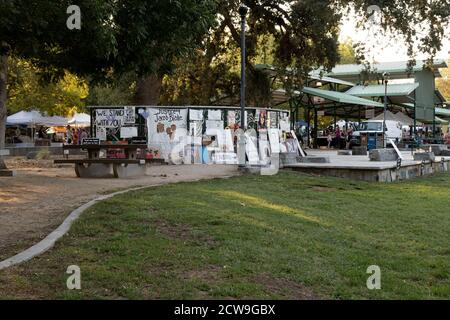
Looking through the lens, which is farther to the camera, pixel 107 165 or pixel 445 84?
pixel 445 84

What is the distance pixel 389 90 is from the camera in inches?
1606

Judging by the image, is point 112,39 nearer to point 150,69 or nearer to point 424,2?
point 150,69

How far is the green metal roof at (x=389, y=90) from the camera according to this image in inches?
1545

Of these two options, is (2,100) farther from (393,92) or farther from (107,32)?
(393,92)

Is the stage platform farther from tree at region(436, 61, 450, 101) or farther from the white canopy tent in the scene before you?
tree at region(436, 61, 450, 101)

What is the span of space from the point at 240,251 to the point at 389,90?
36.8m

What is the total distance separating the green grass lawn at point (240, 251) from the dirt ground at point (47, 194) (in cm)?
54

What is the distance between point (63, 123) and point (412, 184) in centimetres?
2673

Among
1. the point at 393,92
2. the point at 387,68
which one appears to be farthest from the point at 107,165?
the point at 387,68

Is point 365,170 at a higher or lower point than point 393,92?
lower

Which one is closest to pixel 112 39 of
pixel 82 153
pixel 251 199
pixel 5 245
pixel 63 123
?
pixel 5 245

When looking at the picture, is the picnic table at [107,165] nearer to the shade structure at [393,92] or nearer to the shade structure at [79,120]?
the shade structure at [79,120]

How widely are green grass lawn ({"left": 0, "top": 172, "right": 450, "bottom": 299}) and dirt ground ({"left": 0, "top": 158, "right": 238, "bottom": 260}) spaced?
0.54 meters

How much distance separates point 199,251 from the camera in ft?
20.3
